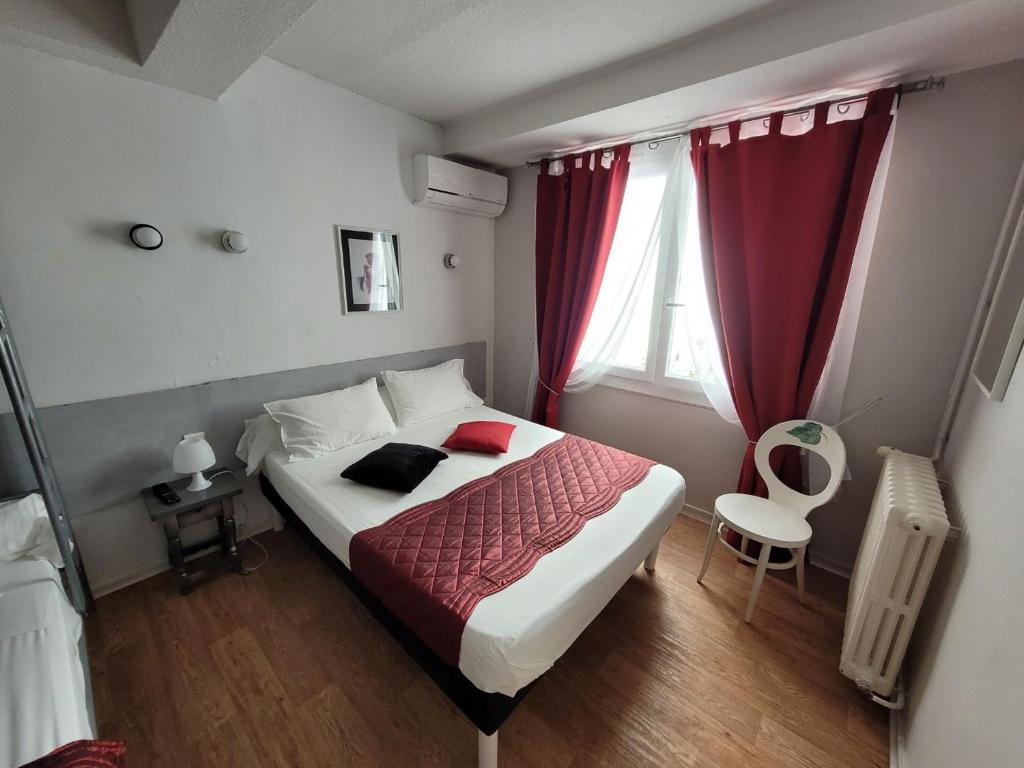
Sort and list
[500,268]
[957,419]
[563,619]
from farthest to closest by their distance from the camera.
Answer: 1. [500,268]
2. [957,419]
3. [563,619]

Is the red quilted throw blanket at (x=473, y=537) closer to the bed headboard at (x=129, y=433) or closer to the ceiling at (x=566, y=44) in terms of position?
the bed headboard at (x=129, y=433)

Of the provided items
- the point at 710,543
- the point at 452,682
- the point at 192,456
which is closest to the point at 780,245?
the point at 710,543

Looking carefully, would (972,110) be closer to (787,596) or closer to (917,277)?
(917,277)

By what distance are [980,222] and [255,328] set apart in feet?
11.3

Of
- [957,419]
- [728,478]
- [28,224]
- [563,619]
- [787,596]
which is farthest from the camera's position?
[728,478]

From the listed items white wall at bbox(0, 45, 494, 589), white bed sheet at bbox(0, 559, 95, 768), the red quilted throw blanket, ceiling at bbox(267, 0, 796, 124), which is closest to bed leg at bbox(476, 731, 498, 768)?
the red quilted throw blanket

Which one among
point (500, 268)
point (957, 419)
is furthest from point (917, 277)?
point (500, 268)

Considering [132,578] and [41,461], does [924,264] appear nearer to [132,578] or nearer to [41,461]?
[41,461]

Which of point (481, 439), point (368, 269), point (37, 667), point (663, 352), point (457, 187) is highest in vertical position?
point (457, 187)

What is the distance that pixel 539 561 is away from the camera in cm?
137

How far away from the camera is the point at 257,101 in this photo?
1.97 m

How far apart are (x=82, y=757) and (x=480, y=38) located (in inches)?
103

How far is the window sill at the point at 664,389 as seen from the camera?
7.98 feet

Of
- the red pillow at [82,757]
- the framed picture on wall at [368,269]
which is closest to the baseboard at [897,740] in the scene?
the red pillow at [82,757]
